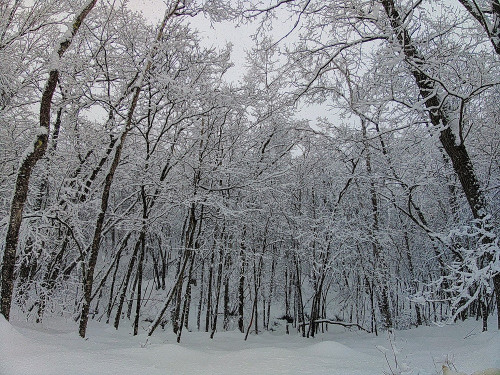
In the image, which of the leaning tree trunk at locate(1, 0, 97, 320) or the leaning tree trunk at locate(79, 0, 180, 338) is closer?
the leaning tree trunk at locate(1, 0, 97, 320)

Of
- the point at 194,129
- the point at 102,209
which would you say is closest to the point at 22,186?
the point at 102,209

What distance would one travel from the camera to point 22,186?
460 centimetres

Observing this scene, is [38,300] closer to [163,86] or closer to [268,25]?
[163,86]

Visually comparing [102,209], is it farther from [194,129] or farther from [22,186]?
[194,129]

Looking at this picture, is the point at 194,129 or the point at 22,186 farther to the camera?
the point at 194,129

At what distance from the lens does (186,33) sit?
776 centimetres

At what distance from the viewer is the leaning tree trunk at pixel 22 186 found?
172 inches

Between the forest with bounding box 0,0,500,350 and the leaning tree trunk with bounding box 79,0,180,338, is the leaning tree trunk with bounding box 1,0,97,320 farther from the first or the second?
the leaning tree trunk with bounding box 79,0,180,338

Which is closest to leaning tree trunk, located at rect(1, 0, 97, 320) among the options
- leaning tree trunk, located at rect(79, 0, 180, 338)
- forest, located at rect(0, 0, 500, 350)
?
forest, located at rect(0, 0, 500, 350)

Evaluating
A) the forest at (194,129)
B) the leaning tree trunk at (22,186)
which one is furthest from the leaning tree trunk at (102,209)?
the leaning tree trunk at (22,186)

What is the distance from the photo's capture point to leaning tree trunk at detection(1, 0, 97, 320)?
14.3 feet

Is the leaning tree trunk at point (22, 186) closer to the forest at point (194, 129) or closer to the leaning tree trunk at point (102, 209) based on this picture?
the forest at point (194, 129)

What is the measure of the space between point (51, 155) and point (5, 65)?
2718mm

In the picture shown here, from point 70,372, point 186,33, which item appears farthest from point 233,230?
point 70,372
